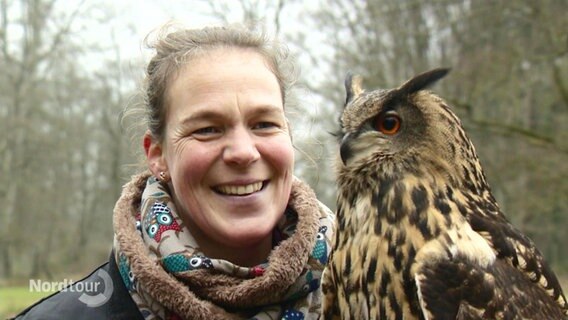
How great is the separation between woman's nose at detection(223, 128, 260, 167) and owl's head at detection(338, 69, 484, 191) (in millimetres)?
348

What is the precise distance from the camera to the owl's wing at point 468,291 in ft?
6.93

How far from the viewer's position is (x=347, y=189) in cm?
253

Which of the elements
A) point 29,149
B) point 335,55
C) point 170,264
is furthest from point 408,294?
point 29,149

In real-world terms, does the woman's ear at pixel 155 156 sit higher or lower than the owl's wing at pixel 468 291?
higher

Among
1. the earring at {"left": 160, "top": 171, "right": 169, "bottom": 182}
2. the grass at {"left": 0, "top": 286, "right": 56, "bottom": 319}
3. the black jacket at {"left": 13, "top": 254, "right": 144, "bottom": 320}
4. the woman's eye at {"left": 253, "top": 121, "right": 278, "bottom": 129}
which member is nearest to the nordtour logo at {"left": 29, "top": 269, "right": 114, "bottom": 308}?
the black jacket at {"left": 13, "top": 254, "right": 144, "bottom": 320}

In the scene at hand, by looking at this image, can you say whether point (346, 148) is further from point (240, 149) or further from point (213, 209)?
point (213, 209)

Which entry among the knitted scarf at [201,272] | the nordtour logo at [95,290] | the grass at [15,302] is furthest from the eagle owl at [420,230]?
the grass at [15,302]

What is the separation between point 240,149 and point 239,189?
0.54ft

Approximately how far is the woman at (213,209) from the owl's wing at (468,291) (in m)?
0.55

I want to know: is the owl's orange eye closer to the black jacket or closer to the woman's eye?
the woman's eye

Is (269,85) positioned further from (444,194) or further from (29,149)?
(29,149)

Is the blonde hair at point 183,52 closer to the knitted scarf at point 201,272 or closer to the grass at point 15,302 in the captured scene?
the knitted scarf at point 201,272

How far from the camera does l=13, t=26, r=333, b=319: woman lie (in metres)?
2.42

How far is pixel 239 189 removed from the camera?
247 cm
